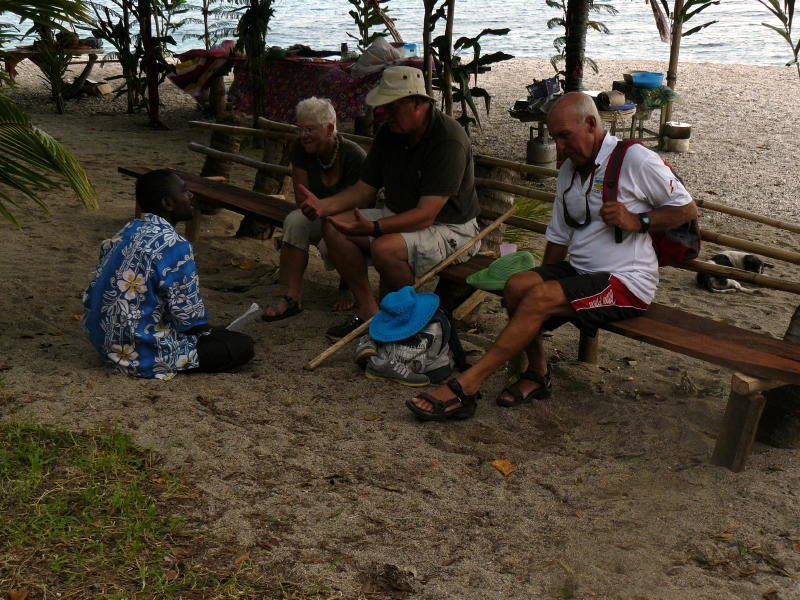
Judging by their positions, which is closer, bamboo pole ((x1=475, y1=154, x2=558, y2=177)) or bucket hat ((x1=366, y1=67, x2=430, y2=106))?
bucket hat ((x1=366, y1=67, x2=430, y2=106))

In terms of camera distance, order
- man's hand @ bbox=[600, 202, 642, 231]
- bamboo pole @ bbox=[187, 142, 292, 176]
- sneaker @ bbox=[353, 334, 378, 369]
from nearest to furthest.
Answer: man's hand @ bbox=[600, 202, 642, 231], sneaker @ bbox=[353, 334, 378, 369], bamboo pole @ bbox=[187, 142, 292, 176]

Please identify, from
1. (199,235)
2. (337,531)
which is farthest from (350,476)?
(199,235)

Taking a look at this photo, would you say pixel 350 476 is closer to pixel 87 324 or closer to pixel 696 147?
pixel 87 324

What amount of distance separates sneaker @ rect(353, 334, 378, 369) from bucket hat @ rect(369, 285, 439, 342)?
0.08 m

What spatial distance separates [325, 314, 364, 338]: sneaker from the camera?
15.2 feet

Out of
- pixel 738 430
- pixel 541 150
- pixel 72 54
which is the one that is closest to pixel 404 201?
pixel 738 430

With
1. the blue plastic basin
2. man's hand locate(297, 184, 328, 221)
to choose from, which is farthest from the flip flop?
the blue plastic basin

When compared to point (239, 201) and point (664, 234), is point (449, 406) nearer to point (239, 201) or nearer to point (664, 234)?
point (664, 234)

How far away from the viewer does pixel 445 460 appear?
3.42 meters

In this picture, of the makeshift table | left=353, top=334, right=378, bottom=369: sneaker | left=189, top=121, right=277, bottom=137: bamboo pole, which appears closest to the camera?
left=353, top=334, right=378, bottom=369: sneaker

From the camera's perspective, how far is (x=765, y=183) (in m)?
8.17

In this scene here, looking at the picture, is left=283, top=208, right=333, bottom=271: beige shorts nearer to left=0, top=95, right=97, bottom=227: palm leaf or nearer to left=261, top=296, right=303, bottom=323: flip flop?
left=261, top=296, right=303, bottom=323: flip flop

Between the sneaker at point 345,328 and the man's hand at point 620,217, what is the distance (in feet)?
5.08

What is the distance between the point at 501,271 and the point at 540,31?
1900 centimetres
